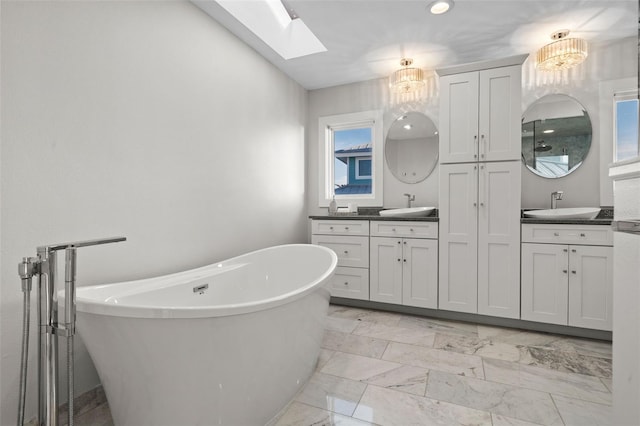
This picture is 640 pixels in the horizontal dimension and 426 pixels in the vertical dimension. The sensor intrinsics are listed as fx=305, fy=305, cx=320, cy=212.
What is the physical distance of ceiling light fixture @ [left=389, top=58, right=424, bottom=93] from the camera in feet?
10.4

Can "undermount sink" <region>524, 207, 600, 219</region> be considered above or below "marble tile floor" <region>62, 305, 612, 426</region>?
above

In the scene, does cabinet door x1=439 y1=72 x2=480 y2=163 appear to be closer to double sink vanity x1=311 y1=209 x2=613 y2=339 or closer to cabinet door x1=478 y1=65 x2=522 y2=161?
cabinet door x1=478 y1=65 x2=522 y2=161

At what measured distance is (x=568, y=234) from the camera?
2.43 meters

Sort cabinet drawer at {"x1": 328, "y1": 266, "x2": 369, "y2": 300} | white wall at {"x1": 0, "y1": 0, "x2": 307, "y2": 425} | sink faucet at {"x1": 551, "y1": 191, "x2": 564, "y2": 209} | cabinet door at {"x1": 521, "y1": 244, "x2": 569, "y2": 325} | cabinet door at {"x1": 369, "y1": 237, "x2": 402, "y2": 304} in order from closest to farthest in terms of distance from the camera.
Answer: white wall at {"x1": 0, "y1": 0, "x2": 307, "y2": 425} → cabinet door at {"x1": 521, "y1": 244, "x2": 569, "y2": 325} → sink faucet at {"x1": 551, "y1": 191, "x2": 564, "y2": 209} → cabinet door at {"x1": 369, "y1": 237, "x2": 402, "y2": 304} → cabinet drawer at {"x1": 328, "y1": 266, "x2": 369, "y2": 300}

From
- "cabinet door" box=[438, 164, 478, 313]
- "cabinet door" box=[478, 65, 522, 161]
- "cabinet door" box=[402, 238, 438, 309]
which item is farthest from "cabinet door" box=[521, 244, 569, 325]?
"cabinet door" box=[478, 65, 522, 161]

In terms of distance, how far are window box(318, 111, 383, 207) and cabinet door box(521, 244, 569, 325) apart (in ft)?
5.26

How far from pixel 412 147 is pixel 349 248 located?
4.48 ft

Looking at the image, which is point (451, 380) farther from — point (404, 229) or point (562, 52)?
point (562, 52)

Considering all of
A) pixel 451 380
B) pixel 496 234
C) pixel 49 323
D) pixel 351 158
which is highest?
pixel 351 158

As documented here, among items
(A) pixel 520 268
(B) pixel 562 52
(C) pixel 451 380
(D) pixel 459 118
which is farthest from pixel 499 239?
(B) pixel 562 52

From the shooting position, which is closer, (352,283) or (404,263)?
(404,263)

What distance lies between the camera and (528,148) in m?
2.98

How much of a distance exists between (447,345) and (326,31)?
2.74 metres

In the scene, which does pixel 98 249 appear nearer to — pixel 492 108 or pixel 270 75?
pixel 270 75
